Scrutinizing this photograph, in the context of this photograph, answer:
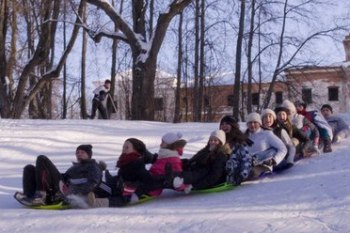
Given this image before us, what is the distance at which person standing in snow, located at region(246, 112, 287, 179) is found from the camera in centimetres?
941

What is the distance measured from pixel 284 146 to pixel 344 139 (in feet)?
11.6

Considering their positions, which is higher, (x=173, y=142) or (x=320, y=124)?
(x=320, y=124)


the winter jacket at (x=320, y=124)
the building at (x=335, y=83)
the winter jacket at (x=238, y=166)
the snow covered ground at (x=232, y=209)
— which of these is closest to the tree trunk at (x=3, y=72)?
the snow covered ground at (x=232, y=209)

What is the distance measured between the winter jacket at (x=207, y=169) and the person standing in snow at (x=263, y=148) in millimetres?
591

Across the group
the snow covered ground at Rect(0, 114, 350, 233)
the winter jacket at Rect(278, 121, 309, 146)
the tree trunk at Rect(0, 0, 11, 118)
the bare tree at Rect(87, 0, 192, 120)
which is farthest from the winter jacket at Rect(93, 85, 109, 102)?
the winter jacket at Rect(278, 121, 309, 146)

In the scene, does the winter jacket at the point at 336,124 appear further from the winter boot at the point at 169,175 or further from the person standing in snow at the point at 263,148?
the winter boot at the point at 169,175

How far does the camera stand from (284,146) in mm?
9781

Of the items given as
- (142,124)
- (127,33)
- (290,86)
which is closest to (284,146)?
(142,124)

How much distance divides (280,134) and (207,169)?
6.32ft

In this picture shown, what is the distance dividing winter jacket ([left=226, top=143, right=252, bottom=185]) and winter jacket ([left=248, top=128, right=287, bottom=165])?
51cm

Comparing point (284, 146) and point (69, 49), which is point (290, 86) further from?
point (284, 146)

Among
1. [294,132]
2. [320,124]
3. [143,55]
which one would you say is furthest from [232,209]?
[143,55]

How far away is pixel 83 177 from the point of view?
832 centimetres

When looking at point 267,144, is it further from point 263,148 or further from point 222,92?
point 222,92
